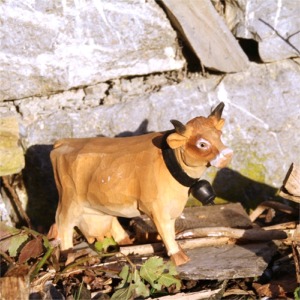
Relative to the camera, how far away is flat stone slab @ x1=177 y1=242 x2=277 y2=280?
2855 mm

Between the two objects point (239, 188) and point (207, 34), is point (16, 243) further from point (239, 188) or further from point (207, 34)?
point (207, 34)

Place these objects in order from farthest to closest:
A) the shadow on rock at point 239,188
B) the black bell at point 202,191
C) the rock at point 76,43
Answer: the shadow on rock at point 239,188
the rock at point 76,43
the black bell at point 202,191

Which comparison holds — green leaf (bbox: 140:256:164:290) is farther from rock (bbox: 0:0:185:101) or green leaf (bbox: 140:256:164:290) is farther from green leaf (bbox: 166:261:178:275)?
rock (bbox: 0:0:185:101)

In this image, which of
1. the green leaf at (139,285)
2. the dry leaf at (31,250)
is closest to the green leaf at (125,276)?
the green leaf at (139,285)

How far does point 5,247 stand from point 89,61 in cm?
102

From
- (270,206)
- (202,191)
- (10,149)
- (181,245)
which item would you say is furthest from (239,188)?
(10,149)

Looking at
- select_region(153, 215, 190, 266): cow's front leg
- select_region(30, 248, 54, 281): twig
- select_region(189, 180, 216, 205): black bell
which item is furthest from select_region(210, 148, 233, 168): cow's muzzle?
select_region(30, 248, 54, 281): twig

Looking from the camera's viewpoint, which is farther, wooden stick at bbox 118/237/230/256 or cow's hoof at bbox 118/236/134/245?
cow's hoof at bbox 118/236/134/245

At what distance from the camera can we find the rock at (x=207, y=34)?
3.38 meters

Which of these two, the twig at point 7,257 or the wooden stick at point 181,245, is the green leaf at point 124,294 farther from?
the twig at point 7,257

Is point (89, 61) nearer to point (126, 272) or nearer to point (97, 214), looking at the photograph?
point (97, 214)

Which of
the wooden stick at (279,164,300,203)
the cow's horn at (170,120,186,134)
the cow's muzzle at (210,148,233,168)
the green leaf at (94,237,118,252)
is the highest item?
the cow's horn at (170,120,186,134)

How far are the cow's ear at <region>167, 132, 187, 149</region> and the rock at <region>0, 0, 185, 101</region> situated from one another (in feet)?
2.87

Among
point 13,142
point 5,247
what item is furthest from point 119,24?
point 5,247
